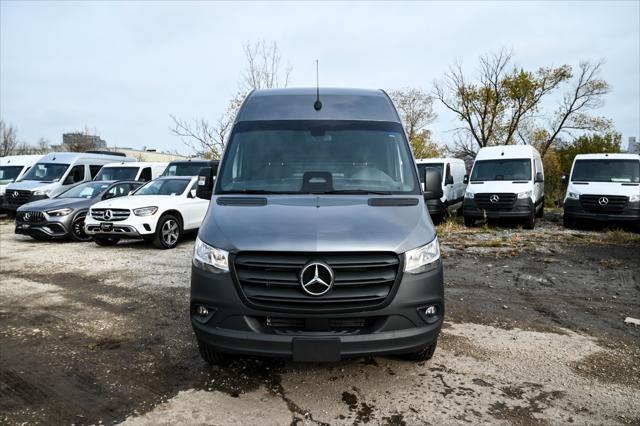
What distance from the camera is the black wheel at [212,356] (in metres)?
3.63

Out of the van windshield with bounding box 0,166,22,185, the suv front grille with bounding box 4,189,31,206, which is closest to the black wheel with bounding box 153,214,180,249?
the suv front grille with bounding box 4,189,31,206

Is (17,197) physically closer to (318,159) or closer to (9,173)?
(9,173)

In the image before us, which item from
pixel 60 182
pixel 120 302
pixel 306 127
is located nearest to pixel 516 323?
pixel 306 127

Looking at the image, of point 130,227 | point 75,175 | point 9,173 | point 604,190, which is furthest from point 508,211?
point 9,173

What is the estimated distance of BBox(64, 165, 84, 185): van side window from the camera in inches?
674

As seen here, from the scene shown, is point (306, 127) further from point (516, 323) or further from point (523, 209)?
point (523, 209)

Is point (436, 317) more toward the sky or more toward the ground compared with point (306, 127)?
more toward the ground

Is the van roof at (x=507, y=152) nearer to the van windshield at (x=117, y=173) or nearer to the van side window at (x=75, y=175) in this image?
the van windshield at (x=117, y=173)

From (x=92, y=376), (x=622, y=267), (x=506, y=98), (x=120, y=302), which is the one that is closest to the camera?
(x=92, y=376)

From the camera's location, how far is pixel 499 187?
1381 centimetres

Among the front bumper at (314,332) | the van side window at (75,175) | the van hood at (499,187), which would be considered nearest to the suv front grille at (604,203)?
the van hood at (499,187)

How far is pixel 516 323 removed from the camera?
512 centimetres

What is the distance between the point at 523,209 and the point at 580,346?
31.4 ft

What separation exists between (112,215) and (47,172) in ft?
30.1
